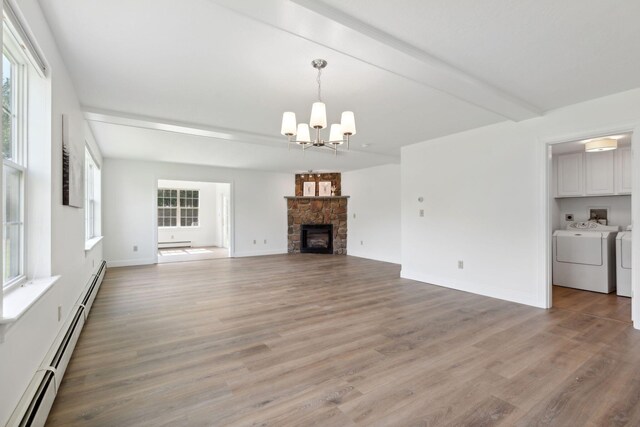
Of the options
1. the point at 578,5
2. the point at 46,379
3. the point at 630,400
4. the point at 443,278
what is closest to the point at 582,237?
the point at 443,278

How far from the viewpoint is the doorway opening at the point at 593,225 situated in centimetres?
419

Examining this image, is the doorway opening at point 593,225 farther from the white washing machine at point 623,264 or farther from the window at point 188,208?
the window at point 188,208

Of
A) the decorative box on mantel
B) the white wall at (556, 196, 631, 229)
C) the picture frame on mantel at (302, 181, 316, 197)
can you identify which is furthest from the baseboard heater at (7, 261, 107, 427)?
the white wall at (556, 196, 631, 229)

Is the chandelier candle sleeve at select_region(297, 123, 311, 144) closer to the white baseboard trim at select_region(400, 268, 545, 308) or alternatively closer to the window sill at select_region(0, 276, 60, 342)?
the window sill at select_region(0, 276, 60, 342)

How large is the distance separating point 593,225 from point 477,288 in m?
2.44

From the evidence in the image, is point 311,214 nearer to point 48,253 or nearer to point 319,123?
point 319,123

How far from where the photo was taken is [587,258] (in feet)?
14.9

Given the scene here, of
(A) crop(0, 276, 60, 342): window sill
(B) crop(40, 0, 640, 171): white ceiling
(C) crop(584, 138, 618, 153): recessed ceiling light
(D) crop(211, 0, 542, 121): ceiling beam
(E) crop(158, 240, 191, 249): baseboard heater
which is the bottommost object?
(E) crop(158, 240, 191, 249): baseboard heater

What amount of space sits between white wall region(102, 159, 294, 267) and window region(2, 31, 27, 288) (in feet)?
17.5

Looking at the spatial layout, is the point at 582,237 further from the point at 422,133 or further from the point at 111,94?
the point at 111,94

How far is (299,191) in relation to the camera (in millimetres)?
9078

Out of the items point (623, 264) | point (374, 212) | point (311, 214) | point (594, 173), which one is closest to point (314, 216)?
point (311, 214)

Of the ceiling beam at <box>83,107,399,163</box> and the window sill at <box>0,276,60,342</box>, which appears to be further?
the ceiling beam at <box>83,107,399,163</box>

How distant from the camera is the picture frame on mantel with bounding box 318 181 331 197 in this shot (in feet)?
29.4
